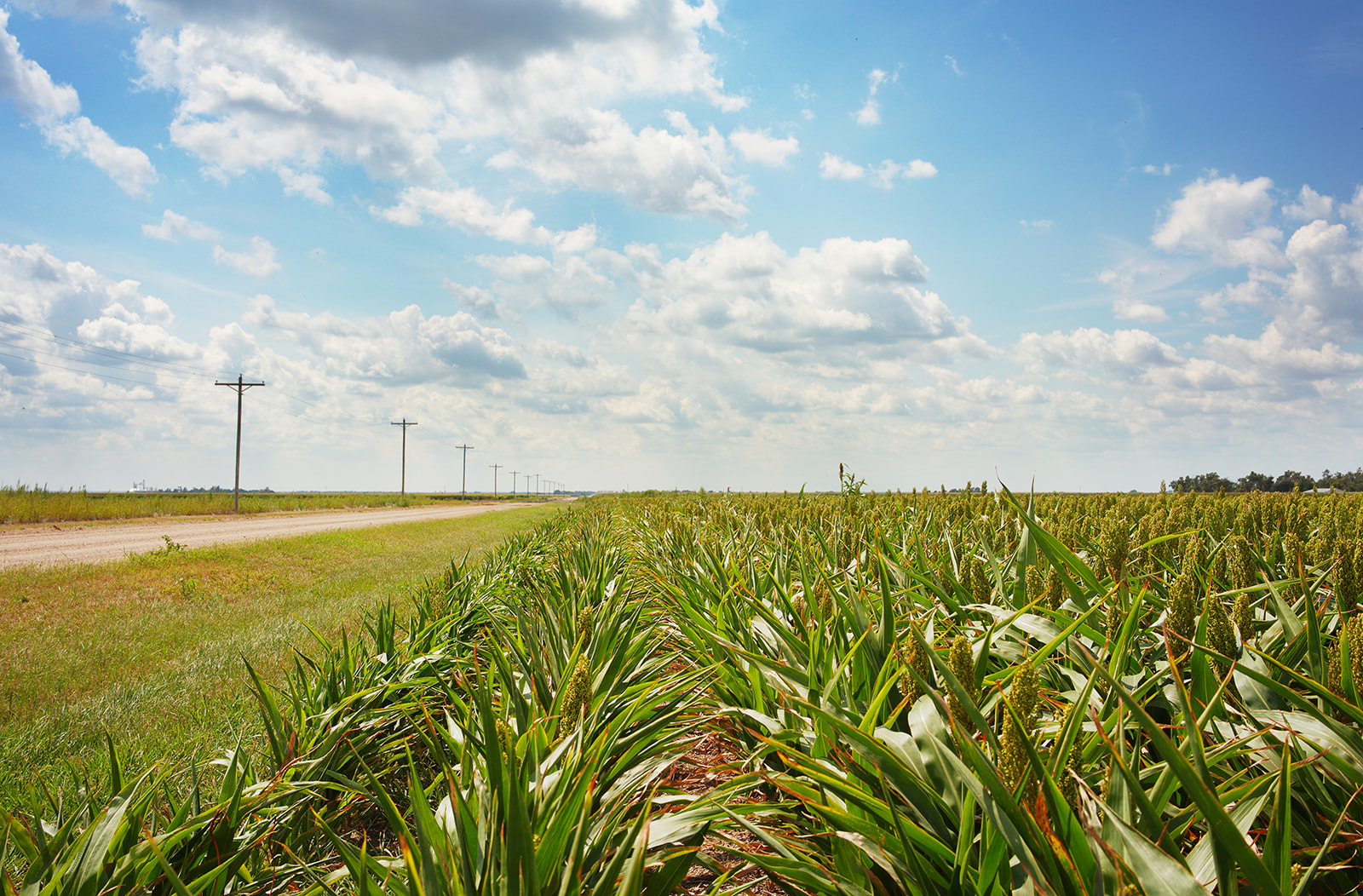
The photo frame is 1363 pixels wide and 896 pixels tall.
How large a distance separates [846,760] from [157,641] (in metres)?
7.08

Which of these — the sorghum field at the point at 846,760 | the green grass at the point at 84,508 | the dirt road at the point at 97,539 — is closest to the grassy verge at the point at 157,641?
the sorghum field at the point at 846,760

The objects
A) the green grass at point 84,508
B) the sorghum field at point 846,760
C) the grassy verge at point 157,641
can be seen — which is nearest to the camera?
the sorghum field at point 846,760

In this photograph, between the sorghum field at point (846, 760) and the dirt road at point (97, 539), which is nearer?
the sorghum field at point (846, 760)

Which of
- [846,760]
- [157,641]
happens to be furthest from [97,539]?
[846,760]

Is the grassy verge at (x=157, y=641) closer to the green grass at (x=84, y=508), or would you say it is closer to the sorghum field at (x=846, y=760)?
the sorghum field at (x=846, y=760)

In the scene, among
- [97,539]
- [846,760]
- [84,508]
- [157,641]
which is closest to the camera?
[846,760]

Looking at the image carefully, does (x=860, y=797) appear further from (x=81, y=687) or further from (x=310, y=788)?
(x=81, y=687)

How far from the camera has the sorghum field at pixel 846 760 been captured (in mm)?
1142

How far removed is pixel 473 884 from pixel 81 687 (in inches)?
217

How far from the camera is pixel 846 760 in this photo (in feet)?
5.37

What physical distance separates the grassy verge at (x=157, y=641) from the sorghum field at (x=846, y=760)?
67cm

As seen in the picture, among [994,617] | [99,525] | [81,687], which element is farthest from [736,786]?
[99,525]

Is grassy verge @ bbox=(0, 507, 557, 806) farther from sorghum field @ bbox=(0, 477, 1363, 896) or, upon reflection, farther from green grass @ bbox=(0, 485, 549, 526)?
green grass @ bbox=(0, 485, 549, 526)

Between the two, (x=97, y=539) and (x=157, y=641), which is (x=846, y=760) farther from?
(x=97, y=539)
